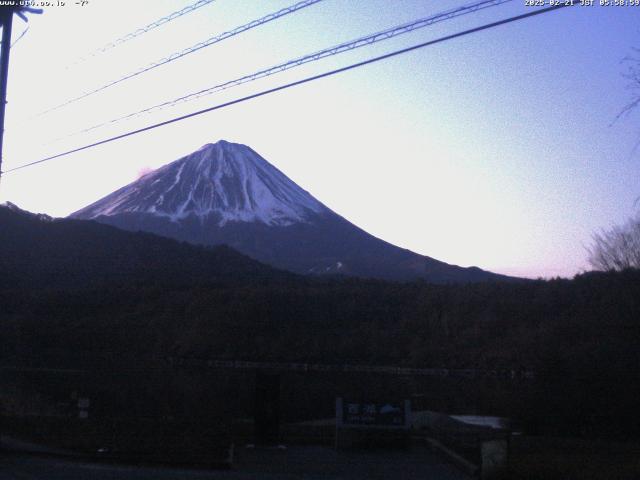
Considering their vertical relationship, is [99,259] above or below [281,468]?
above

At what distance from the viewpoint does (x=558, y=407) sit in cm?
3148

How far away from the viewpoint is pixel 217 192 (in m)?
148

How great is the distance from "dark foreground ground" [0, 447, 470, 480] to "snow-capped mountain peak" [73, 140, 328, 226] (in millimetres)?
121231

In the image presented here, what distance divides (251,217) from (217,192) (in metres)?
8.21

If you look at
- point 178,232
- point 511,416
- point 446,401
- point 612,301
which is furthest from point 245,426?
point 178,232

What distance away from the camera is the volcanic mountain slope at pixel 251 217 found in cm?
12962

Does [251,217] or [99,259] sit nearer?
[99,259]

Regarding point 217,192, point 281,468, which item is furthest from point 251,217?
point 281,468

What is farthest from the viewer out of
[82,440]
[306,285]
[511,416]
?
[306,285]

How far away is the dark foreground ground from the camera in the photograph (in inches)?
559

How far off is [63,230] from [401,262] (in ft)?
189

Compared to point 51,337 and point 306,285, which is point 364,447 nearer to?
point 51,337

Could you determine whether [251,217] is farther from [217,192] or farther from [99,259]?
[99,259]

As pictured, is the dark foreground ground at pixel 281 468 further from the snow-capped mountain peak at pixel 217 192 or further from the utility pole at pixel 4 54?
the snow-capped mountain peak at pixel 217 192
